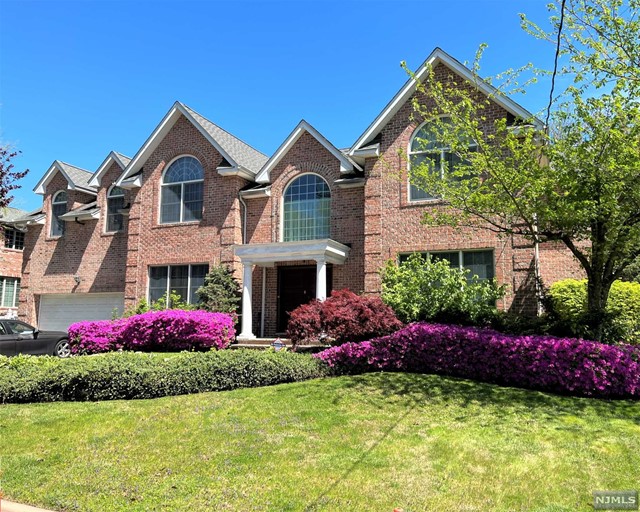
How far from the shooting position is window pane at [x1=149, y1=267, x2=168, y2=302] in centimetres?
1941

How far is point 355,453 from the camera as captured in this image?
5.87m

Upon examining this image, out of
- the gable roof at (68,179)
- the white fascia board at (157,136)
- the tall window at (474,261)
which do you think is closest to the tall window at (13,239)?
the gable roof at (68,179)

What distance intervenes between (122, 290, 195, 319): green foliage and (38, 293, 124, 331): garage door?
2.55 m

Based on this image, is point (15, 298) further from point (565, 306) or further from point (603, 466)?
point (603, 466)

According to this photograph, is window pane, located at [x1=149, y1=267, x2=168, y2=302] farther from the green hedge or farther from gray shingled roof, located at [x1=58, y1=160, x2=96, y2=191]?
the green hedge

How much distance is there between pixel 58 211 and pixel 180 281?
8.60 m

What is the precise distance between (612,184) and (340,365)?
603cm

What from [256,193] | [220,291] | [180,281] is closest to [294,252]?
[220,291]

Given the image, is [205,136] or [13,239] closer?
[205,136]

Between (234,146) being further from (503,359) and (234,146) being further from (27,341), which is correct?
(503,359)

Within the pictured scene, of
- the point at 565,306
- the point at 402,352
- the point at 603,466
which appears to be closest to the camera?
the point at 603,466

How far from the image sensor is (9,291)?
2833cm

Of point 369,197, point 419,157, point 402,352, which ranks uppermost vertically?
point 419,157

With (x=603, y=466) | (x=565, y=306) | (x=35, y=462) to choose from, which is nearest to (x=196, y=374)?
(x=35, y=462)
